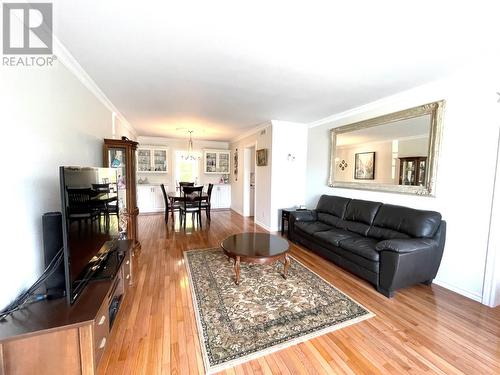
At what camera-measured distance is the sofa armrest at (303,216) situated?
3.92 meters

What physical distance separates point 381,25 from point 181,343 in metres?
2.84

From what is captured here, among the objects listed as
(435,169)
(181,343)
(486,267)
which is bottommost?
(181,343)

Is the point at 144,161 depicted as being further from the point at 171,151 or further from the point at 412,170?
the point at 412,170

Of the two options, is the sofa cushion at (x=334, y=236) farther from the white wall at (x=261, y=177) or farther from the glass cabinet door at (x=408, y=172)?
the white wall at (x=261, y=177)

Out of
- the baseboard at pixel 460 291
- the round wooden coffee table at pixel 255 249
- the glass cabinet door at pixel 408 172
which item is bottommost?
the baseboard at pixel 460 291

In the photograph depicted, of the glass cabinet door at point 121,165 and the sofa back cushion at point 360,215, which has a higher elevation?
the glass cabinet door at point 121,165

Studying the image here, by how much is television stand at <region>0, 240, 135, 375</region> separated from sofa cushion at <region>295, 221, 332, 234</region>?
285cm

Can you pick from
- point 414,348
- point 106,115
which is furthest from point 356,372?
point 106,115

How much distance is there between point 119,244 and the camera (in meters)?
2.39

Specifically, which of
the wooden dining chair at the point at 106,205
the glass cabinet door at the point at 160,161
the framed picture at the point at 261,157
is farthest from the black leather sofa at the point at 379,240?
the glass cabinet door at the point at 160,161

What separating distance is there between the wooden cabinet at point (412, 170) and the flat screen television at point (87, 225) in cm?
351

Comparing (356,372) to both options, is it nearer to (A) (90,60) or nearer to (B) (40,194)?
(B) (40,194)

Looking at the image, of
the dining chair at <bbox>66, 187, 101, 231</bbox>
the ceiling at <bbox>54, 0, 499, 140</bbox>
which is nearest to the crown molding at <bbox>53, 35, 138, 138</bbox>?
the ceiling at <bbox>54, 0, 499, 140</bbox>

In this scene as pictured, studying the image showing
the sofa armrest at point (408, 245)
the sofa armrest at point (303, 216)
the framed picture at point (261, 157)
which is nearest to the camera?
the sofa armrest at point (408, 245)
